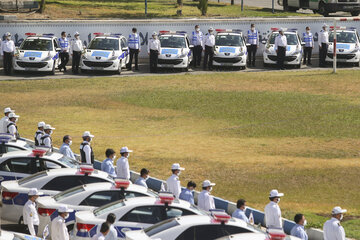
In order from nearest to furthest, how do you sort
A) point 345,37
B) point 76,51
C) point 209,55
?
1. point 76,51
2. point 209,55
3. point 345,37

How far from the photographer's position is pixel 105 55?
3831 centimetres

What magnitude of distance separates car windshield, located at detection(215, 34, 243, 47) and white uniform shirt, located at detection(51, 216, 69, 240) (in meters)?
26.9

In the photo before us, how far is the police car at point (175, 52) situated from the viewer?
39.5 meters

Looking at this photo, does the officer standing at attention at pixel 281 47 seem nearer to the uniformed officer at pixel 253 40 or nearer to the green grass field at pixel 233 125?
the green grass field at pixel 233 125

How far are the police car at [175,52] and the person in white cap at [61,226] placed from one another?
25542 mm

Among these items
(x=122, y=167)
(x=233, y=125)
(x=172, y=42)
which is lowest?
(x=233, y=125)

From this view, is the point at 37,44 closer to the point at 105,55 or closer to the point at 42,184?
the point at 105,55

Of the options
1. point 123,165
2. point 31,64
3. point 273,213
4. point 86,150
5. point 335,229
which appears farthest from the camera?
point 31,64

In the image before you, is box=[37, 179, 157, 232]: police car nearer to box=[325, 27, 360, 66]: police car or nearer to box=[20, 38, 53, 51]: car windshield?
box=[20, 38, 53, 51]: car windshield

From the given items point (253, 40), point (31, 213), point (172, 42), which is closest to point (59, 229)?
point (31, 213)

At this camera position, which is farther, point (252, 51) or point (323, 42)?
point (252, 51)

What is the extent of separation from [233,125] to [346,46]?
14805 mm

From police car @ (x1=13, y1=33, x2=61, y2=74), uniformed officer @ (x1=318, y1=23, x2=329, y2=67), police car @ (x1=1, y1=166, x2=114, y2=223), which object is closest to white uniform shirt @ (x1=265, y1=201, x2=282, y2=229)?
police car @ (x1=1, y1=166, x2=114, y2=223)

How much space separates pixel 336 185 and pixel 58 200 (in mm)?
7792
